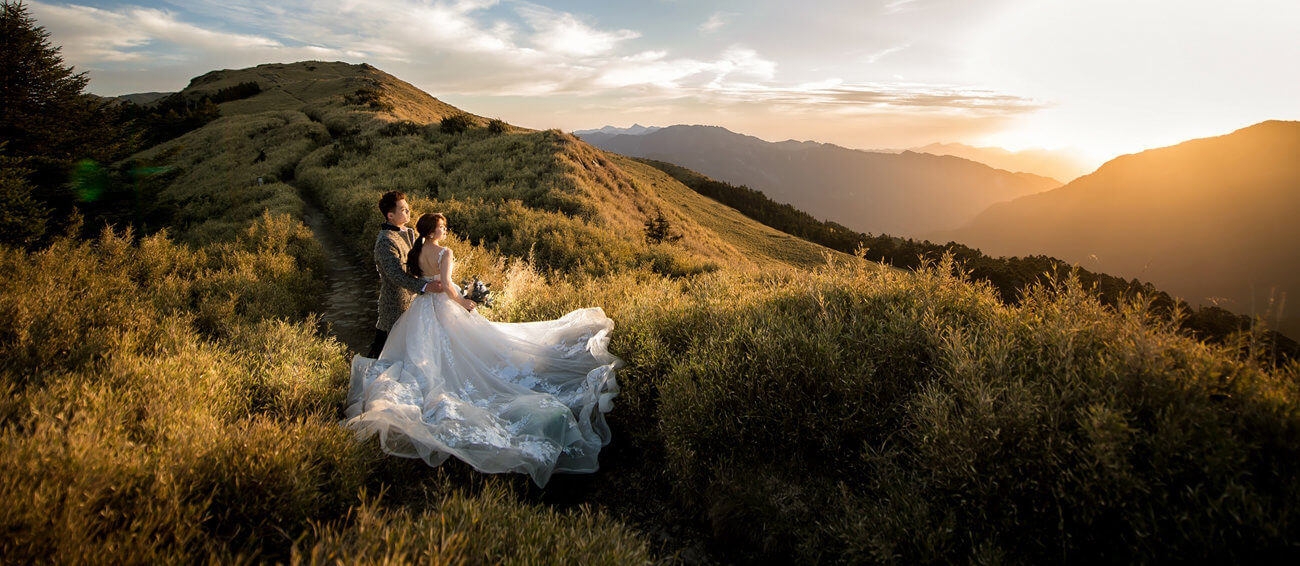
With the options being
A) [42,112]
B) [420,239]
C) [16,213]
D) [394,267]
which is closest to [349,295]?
[394,267]

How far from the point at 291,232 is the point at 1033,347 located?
15719mm

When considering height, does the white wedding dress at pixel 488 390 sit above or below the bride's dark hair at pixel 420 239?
below

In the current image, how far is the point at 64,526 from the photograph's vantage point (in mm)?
2316

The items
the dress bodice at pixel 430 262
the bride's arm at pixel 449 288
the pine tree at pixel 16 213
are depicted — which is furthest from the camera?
the pine tree at pixel 16 213

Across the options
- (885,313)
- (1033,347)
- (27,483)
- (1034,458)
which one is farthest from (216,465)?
(1033,347)

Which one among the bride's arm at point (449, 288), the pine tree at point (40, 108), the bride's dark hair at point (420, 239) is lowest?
the bride's arm at point (449, 288)

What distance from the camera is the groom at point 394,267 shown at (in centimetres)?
607

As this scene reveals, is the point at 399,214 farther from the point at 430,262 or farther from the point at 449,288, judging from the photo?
the point at 449,288

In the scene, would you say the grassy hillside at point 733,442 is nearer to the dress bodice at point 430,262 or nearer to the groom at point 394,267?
the groom at point 394,267

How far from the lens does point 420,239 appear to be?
242 inches

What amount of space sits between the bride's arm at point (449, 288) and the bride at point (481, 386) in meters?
0.01

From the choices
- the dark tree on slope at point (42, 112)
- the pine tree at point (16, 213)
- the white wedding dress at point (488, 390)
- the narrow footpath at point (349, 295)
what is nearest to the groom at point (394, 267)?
the white wedding dress at point (488, 390)

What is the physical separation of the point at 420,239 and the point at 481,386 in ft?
6.72

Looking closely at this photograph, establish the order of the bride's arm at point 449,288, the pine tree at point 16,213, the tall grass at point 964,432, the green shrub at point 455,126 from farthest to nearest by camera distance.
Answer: the green shrub at point 455,126
the pine tree at point 16,213
the bride's arm at point 449,288
the tall grass at point 964,432
